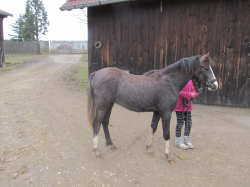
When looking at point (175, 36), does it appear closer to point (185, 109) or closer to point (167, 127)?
point (185, 109)

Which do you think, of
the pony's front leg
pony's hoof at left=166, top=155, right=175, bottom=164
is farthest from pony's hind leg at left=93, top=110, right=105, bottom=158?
pony's hoof at left=166, top=155, right=175, bottom=164

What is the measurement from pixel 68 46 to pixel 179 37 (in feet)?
79.8

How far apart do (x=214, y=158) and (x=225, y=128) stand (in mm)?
1784

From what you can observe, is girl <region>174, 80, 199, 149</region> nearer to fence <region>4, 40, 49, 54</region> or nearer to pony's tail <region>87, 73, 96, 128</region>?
pony's tail <region>87, 73, 96, 128</region>

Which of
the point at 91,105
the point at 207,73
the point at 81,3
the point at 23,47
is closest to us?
the point at 207,73

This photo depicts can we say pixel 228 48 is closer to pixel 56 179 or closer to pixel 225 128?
pixel 225 128

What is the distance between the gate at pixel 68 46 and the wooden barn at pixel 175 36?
69.5 feet

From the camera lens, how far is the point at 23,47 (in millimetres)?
21438

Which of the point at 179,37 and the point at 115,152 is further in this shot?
the point at 179,37

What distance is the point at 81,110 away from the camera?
5.87 m

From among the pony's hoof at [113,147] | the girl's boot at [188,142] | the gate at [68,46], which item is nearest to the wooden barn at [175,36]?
the girl's boot at [188,142]

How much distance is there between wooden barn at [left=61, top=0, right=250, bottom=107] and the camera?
18.6ft

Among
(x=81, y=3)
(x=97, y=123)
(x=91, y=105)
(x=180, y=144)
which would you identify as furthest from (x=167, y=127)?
(x=81, y=3)

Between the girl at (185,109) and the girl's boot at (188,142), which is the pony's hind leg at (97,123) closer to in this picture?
the girl at (185,109)
